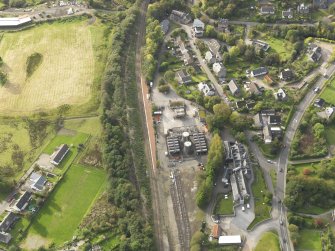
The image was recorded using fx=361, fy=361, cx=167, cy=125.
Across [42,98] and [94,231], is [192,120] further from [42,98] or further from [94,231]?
[42,98]

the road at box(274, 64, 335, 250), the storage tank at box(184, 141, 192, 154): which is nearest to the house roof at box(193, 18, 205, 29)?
the road at box(274, 64, 335, 250)

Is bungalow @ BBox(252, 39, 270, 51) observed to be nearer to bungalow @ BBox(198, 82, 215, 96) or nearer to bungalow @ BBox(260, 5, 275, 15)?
bungalow @ BBox(260, 5, 275, 15)

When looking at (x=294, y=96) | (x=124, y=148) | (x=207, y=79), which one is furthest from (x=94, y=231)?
(x=294, y=96)

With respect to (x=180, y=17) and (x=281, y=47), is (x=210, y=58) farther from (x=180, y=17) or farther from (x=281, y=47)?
(x=180, y=17)

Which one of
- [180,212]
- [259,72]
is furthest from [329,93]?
[180,212]

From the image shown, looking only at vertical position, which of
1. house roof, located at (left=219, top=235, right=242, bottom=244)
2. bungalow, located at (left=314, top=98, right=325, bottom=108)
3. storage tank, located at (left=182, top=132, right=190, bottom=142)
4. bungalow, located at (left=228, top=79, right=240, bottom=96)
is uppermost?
bungalow, located at (left=228, top=79, right=240, bottom=96)

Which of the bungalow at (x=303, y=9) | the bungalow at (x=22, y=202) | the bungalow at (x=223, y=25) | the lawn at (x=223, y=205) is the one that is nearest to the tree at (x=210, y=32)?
the bungalow at (x=223, y=25)
